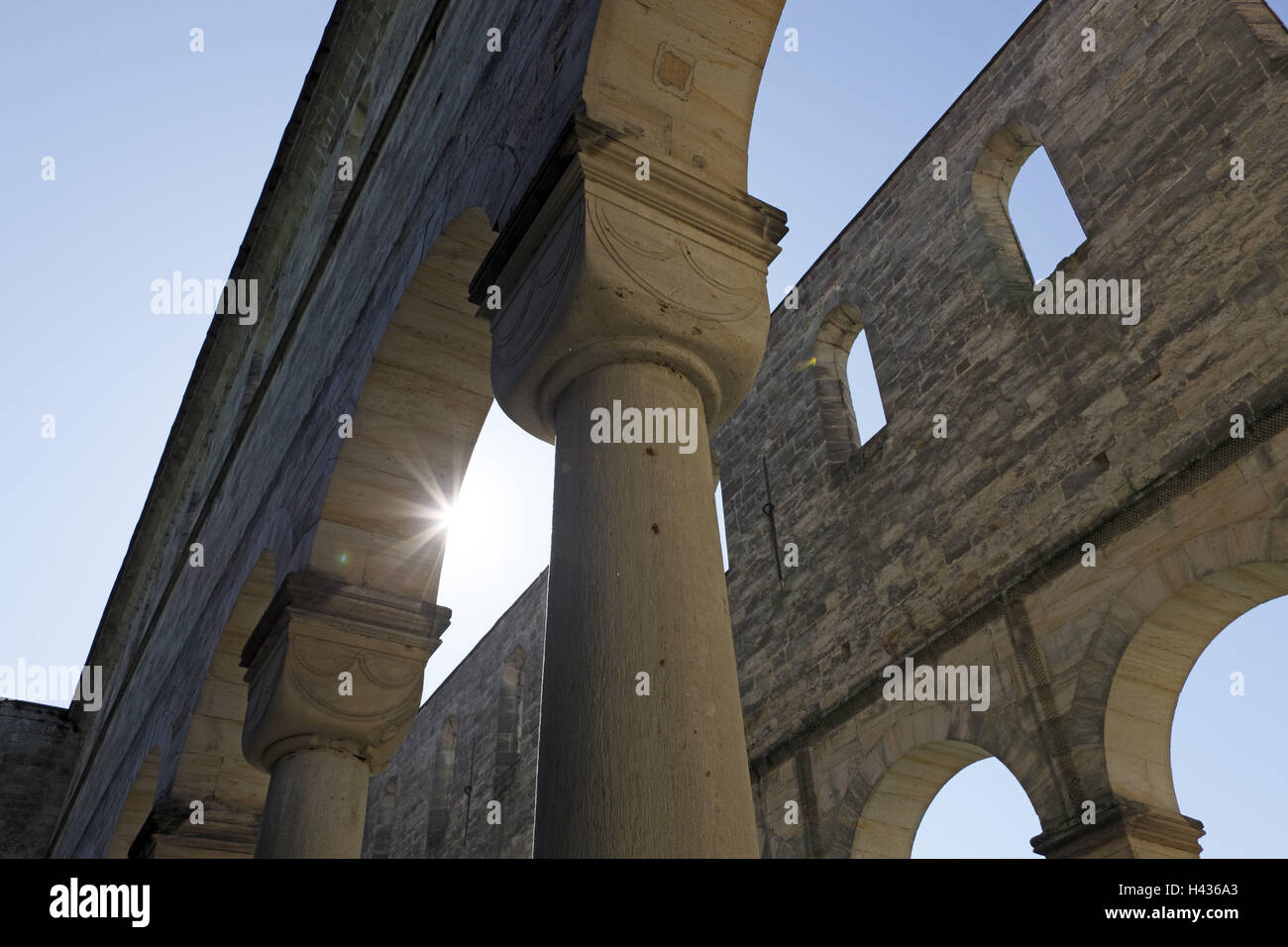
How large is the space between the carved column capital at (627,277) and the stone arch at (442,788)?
1201 cm

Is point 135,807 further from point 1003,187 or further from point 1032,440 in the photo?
point 1003,187

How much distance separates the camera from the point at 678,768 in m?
2.00

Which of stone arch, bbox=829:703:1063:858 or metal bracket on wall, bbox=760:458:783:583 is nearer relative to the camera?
stone arch, bbox=829:703:1063:858

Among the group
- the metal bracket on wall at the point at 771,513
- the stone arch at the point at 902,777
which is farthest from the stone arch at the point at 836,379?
the stone arch at the point at 902,777

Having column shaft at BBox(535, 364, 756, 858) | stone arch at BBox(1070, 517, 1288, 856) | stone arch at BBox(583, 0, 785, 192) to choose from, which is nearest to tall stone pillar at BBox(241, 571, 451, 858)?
column shaft at BBox(535, 364, 756, 858)

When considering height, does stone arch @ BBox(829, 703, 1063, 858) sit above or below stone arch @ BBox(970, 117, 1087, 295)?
below

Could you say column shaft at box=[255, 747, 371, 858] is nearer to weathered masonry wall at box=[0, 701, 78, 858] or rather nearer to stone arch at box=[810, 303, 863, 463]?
stone arch at box=[810, 303, 863, 463]

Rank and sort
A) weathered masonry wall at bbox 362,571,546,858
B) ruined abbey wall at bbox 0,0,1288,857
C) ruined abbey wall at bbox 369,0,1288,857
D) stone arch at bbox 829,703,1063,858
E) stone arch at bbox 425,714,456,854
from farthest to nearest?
stone arch at bbox 425,714,456,854, weathered masonry wall at bbox 362,571,546,858, stone arch at bbox 829,703,1063,858, ruined abbey wall at bbox 369,0,1288,857, ruined abbey wall at bbox 0,0,1288,857

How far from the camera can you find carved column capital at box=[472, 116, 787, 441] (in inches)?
104

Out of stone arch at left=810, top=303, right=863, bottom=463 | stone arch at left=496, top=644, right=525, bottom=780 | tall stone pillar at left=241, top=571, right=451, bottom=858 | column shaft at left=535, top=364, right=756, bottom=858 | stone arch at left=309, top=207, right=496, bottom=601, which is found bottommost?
column shaft at left=535, top=364, right=756, bottom=858

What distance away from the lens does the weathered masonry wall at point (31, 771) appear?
1662cm

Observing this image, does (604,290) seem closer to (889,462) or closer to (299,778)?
(299,778)

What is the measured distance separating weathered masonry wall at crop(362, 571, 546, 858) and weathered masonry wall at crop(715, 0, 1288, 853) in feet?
13.4
